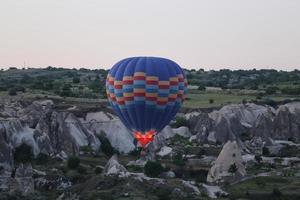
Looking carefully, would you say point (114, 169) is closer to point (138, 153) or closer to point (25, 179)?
point (25, 179)

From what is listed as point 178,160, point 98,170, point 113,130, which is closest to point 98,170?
point 98,170

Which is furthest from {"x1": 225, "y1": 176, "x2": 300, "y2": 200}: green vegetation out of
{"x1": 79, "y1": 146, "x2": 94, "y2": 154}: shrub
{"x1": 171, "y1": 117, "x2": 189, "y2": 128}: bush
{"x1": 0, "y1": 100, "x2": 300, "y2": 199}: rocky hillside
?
{"x1": 171, "y1": 117, "x2": 189, "y2": 128}: bush

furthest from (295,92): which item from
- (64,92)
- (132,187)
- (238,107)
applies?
(132,187)

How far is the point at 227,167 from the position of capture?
6328 centimetres

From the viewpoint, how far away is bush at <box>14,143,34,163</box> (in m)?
67.1

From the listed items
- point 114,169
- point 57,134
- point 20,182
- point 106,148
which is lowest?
point 106,148

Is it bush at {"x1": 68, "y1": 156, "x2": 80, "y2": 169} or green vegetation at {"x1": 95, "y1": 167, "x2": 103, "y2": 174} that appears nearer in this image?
green vegetation at {"x1": 95, "y1": 167, "x2": 103, "y2": 174}

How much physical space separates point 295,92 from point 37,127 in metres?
78.1

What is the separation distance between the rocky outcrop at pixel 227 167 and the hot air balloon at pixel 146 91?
7.52 metres

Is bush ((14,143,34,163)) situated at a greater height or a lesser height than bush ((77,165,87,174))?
greater

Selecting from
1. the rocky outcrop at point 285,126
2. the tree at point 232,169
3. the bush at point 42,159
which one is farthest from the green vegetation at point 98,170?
the rocky outcrop at point 285,126

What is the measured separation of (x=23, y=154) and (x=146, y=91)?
16.9 metres

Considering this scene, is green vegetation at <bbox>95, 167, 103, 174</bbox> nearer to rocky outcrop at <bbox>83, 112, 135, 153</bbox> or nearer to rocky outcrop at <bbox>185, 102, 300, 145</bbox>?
rocky outcrop at <bbox>83, 112, 135, 153</bbox>

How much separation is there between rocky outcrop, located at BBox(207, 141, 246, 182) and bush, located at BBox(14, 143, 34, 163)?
18.1 metres
